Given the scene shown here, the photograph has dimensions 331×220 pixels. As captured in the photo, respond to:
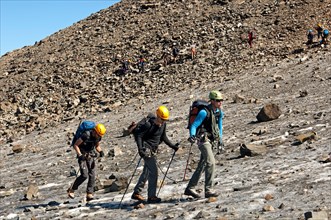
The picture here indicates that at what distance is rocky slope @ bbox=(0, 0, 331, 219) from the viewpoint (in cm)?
1091

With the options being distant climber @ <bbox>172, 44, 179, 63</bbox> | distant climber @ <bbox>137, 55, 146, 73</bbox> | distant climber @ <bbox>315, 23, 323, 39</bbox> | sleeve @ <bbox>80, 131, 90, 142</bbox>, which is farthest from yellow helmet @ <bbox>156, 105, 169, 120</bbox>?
distant climber @ <bbox>137, 55, 146, 73</bbox>

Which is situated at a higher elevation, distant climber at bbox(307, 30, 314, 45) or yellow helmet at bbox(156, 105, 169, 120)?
distant climber at bbox(307, 30, 314, 45)

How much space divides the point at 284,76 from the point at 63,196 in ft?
61.2

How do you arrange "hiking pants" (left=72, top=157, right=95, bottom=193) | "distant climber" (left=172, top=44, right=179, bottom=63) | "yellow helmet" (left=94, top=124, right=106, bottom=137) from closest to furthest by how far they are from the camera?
"yellow helmet" (left=94, top=124, right=106, bottom=137), "hiking pants" (left=72, top=157, right=95, bottom=193), "distant climber" (left=172, top=44, right=179, bottom=63)

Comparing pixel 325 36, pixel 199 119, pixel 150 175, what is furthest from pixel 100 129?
pixel 325 36

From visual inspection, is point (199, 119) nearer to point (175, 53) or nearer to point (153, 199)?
point (153, 199)

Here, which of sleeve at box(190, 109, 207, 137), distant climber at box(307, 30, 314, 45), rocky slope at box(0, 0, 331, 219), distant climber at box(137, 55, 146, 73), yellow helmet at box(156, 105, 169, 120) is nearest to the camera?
sleeve at box(190, 109, 207, 137)

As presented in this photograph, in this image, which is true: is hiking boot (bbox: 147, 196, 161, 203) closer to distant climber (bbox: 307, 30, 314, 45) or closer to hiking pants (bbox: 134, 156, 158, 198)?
hiking pants (bbox: 134, 156, 158, 198)

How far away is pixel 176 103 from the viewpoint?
→ 2997cm

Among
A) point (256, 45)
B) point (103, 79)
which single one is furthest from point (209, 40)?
point (103, 79)

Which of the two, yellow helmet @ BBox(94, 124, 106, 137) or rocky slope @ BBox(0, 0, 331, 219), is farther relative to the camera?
yellow helmet @ BBox(94, 124, 106, 137)

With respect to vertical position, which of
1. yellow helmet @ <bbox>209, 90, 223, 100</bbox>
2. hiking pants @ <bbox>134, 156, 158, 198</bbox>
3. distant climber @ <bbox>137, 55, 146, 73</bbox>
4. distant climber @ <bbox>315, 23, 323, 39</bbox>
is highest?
distant climber @ <bbox>137, 55, 146, 73</bbox>

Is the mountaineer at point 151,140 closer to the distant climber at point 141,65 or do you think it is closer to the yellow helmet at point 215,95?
the yellow helmet at point 215,95

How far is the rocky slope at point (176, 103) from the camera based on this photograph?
1091 centimetres
